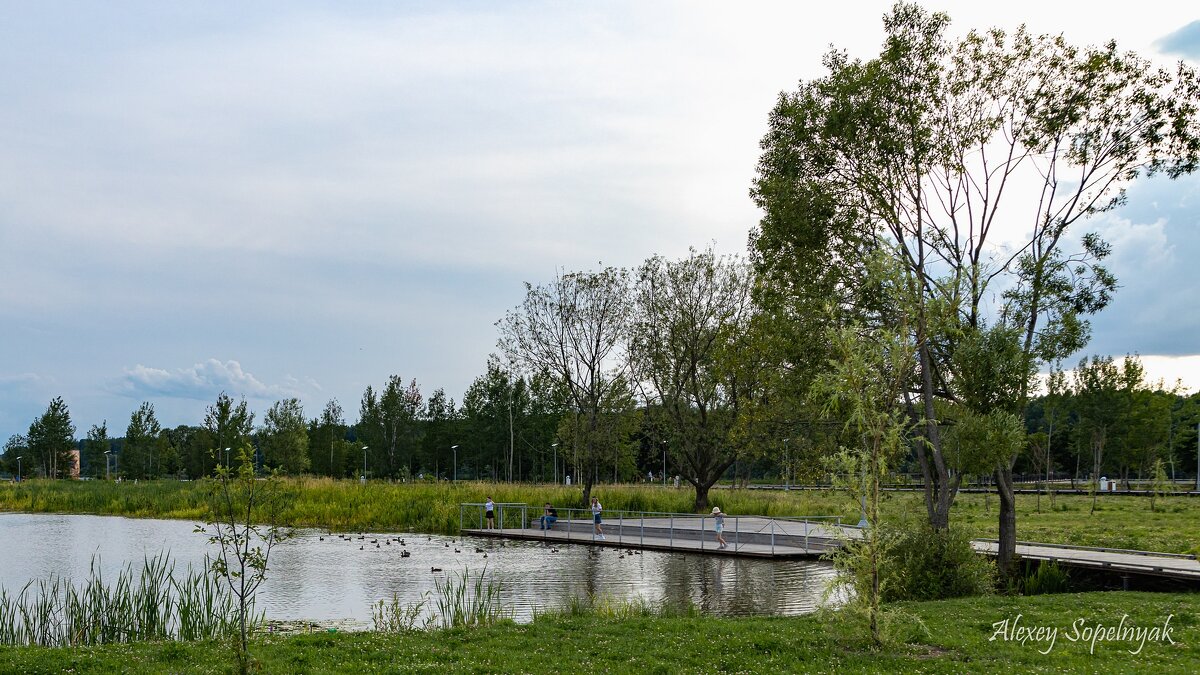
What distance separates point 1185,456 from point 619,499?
242 feet

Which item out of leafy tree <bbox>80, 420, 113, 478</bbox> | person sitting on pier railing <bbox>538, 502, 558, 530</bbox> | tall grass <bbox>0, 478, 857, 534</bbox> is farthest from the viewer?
leafy tree <bbox>80, 420, 113, 478</bbox>

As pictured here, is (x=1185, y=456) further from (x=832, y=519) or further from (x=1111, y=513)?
(x=832, y=519)

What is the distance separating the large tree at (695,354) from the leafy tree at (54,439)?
7125 centimetres

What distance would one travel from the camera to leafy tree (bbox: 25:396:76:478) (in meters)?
88.4

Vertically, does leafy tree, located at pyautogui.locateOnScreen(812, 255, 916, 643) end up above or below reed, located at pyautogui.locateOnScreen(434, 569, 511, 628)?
above

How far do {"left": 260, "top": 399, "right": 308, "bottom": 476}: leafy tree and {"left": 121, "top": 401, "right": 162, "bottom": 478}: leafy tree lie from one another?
11.5 metres

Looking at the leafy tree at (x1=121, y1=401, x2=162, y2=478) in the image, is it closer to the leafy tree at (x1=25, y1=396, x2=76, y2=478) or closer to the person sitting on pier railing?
the leafy tree at (x1=25, y1=396, x2=76, y2=478)

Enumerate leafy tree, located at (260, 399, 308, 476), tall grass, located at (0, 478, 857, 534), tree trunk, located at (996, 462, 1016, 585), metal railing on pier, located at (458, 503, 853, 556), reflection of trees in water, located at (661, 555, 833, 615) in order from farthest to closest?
leafy tree, located at (260, 399, 308, 476) < tall grass, located at (0, 478, 857, 534) < metal railing on pier, located at (458, 503, 853, 556) < tree trunk, located at (996, 462, 1016, 585) < reflection of trees in water, located at (661, 555, 833, 615)

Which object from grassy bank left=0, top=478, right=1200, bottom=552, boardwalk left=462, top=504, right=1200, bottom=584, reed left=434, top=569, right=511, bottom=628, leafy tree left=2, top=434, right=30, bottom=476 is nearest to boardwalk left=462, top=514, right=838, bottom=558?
boardwalk left=462, top=504, right=1200, bottom=584

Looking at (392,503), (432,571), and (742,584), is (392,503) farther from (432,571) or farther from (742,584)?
(742,584)

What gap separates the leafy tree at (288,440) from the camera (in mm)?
80125

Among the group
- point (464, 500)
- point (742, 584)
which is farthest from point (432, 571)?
point (464, 500)

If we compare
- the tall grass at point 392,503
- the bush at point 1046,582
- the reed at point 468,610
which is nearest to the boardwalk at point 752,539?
the bush at point 1046,582

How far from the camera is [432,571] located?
2430cm
